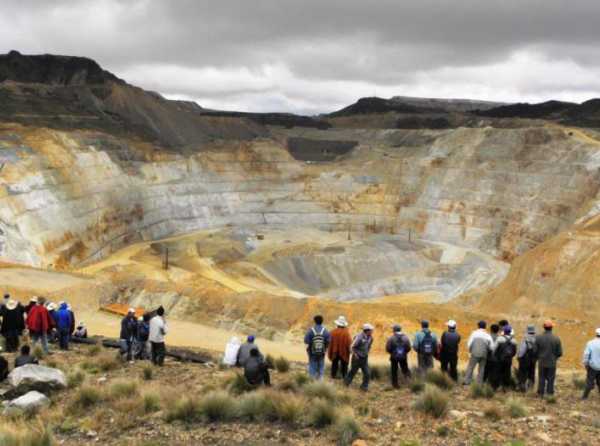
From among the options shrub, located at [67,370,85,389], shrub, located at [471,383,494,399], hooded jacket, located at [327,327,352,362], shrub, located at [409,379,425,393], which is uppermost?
hooded jacket, located at [327,327,352,362]

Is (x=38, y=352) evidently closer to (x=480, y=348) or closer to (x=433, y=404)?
(x=433, y=404)

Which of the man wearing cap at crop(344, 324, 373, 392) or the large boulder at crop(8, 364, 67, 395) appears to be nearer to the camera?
the large boulder at crop(8, 364, 67, 395)

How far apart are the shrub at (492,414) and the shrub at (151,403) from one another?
4.92 metres

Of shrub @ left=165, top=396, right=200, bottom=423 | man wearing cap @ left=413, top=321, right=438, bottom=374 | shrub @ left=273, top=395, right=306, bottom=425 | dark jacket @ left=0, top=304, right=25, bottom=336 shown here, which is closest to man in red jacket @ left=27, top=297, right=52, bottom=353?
dark jacket @ left=0, top=304, right=25, bottom=336

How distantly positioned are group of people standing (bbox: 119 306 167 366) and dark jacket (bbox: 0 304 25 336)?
2536 mm

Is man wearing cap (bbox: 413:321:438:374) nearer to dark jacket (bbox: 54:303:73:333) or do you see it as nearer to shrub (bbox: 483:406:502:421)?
shrub (bbox: 483:406:502:421)

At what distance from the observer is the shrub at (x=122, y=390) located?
35.1 ft

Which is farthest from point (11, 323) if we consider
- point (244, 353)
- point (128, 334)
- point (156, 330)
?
point (244, 353)

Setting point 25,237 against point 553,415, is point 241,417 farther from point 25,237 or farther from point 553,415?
point 25,237

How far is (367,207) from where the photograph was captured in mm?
68000

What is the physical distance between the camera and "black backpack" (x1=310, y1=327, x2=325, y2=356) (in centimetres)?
1238

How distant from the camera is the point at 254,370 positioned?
37.3 feet

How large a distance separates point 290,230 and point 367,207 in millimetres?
8468

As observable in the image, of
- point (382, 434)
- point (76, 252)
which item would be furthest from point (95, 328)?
point (76, 252)
